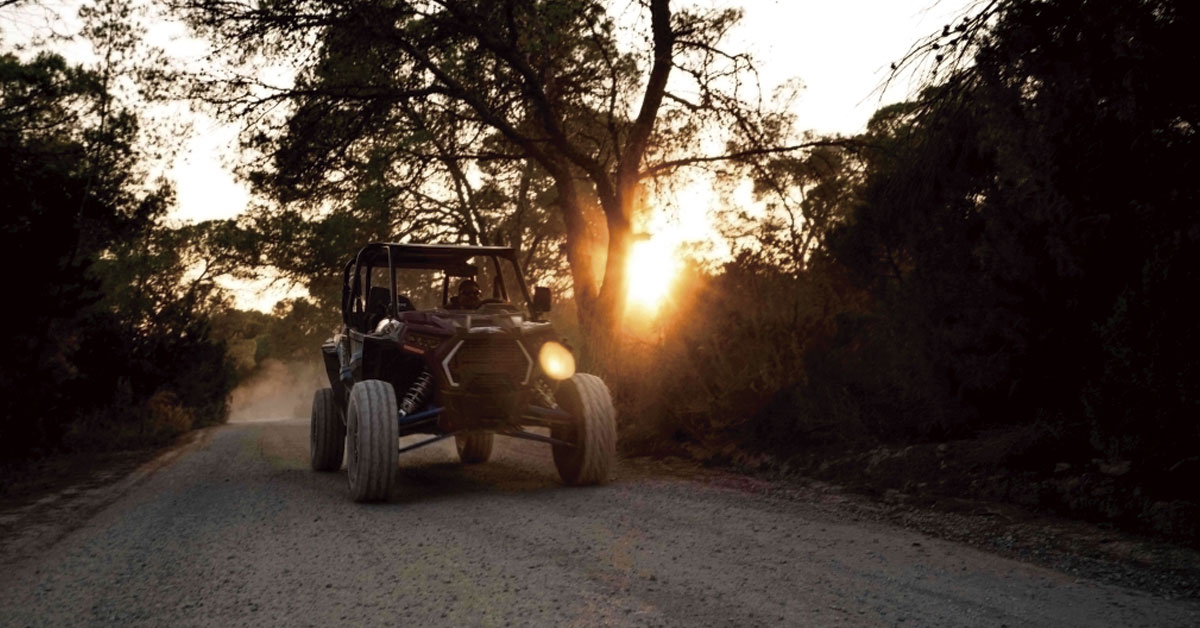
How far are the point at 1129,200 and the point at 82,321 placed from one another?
17.4 metres

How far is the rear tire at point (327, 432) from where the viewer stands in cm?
999

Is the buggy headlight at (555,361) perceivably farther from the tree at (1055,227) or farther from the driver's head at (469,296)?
the tree at (1055,227)

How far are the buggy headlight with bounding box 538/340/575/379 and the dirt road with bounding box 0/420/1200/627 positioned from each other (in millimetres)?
1221

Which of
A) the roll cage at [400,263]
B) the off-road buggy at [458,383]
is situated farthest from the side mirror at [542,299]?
the roll cage at [400,263]

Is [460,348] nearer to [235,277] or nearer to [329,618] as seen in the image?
[329,618]

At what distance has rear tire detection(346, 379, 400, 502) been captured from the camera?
23.7ft

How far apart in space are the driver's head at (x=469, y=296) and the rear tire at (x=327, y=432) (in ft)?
7.24

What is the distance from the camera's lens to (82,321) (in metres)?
16.4

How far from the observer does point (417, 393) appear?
8031 mm

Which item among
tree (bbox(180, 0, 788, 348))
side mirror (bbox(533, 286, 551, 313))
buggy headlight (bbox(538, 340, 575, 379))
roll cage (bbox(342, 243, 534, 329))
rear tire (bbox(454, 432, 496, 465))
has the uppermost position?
tree (bbox(180, 0, 788, 348))

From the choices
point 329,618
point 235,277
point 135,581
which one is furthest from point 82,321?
point 329,618

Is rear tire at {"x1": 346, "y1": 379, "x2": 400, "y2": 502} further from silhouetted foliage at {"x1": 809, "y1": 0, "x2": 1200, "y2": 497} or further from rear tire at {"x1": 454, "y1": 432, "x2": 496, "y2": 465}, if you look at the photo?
silhouetted foliage at {"x1": 809, "y1": 0, "x2": 1200, "y2": 497}

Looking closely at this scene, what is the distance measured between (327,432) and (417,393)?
2547 mm

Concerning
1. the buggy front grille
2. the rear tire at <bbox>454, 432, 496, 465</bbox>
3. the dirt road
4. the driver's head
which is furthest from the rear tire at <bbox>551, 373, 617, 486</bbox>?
the rear tire at <bbox>454, 432, 496, 465</bbox>
